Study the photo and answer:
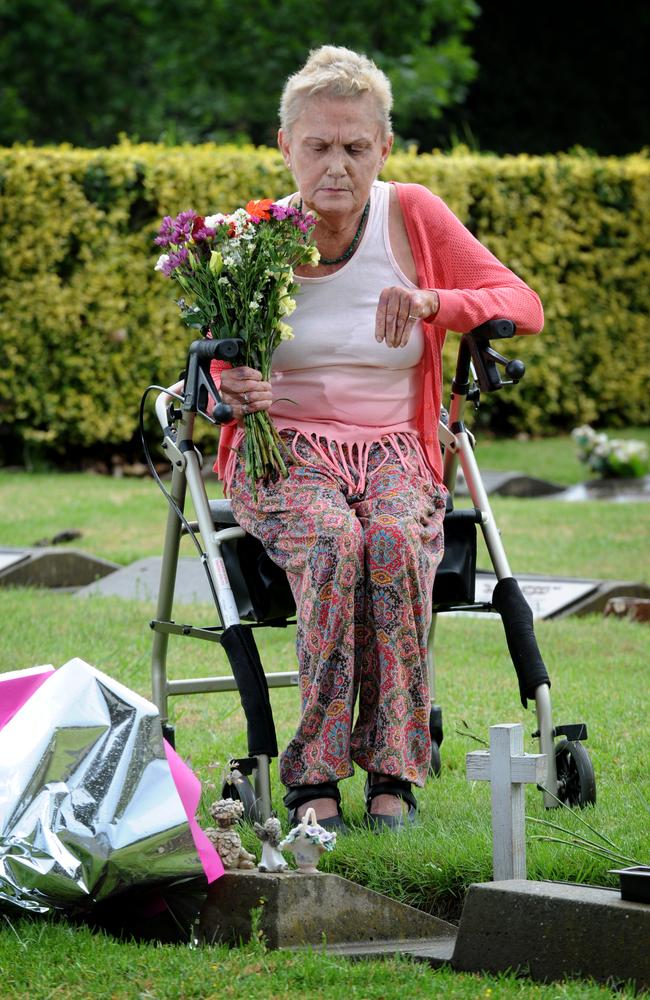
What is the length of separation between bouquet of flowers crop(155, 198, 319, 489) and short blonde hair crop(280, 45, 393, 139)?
1.21ft

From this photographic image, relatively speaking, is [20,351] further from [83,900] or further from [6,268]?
[83,900]

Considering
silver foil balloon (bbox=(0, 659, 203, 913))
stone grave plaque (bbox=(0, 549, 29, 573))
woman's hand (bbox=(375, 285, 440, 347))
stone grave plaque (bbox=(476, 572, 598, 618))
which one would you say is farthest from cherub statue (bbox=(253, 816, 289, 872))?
stone grave plaque (bbox=(0, 549, 29, 573))

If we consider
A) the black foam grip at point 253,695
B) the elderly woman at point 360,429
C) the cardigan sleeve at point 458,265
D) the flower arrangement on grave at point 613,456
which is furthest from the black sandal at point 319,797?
the flower arrangement on grave at point 613,456

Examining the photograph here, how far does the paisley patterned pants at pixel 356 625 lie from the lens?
11.3 feet

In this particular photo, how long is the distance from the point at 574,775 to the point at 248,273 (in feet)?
4.78

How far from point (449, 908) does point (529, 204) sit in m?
10.5

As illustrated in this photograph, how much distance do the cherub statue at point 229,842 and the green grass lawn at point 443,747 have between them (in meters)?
0.21

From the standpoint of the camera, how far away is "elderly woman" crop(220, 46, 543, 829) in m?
3.47

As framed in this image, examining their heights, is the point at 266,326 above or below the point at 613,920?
above

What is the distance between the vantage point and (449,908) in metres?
3.24

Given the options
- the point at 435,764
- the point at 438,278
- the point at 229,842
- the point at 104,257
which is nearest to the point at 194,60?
the point at 104,257

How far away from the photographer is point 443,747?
14.3 feet

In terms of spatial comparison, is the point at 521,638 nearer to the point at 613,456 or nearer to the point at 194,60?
the point at 613,456

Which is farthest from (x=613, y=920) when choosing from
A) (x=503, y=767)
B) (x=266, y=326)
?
(x=266, y=326)
